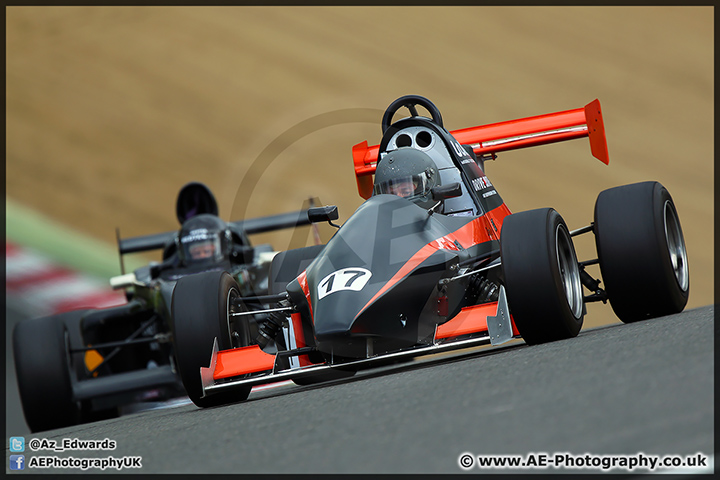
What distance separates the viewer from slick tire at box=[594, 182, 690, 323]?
230 inches

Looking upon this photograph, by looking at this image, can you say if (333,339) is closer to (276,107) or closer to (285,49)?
(276,107)

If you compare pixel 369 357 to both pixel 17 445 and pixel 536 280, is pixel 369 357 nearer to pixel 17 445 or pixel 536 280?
pixel 536 280

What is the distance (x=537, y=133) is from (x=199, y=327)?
343 cm

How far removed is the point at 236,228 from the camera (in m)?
10.8

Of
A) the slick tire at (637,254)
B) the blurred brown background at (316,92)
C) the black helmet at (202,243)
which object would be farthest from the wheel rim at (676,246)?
the blurred brown background at (316,92)

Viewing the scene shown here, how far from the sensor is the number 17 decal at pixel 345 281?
212 inches

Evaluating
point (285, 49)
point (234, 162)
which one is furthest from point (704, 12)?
point (234, 162)

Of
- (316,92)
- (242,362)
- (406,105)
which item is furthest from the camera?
(316,92)

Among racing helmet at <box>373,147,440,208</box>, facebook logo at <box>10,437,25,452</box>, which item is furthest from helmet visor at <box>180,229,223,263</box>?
facebook logo at <box>10,437,25,452</box>

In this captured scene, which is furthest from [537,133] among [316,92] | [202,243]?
[316,92]

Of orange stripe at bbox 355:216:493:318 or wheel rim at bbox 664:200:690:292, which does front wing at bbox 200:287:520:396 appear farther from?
wheel rim at bbox 664:200:690:292

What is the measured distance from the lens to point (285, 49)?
993 inches

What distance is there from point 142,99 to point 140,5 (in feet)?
19.8

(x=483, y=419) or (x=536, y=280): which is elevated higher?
(x=536, y=280)
